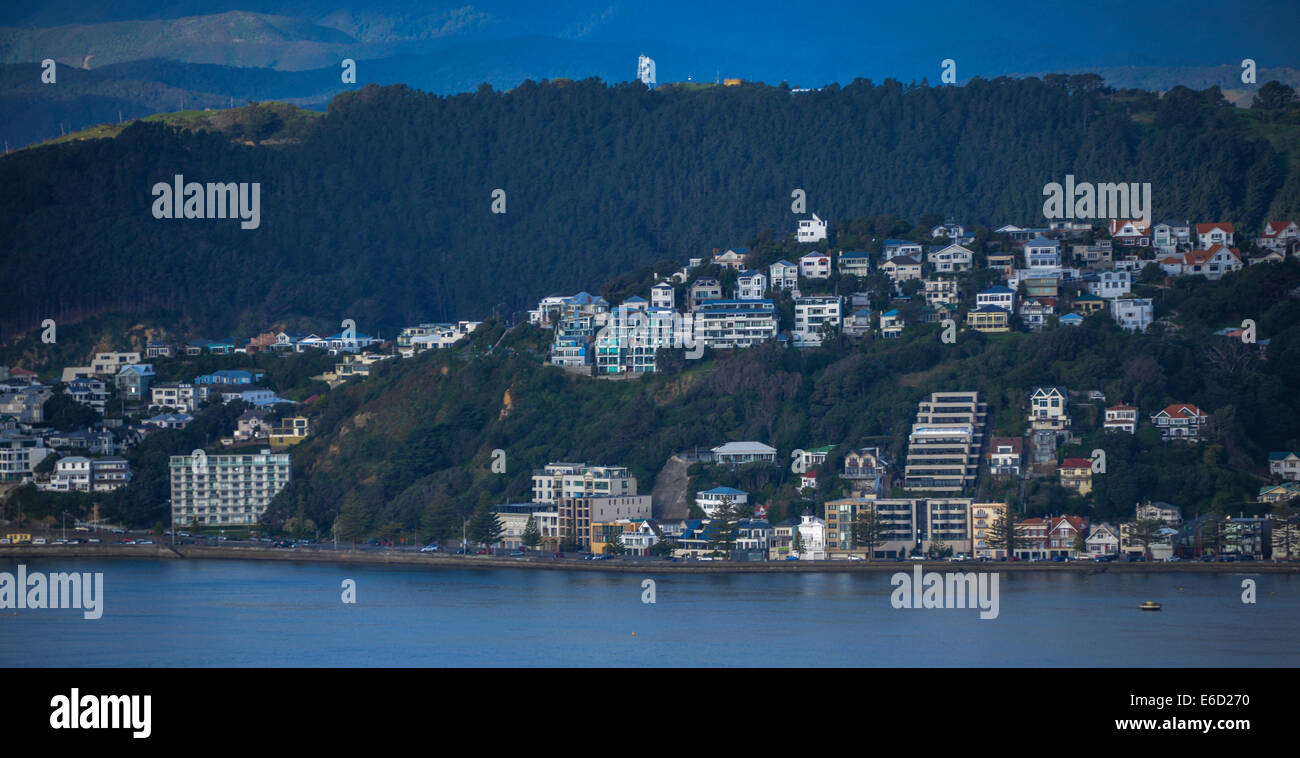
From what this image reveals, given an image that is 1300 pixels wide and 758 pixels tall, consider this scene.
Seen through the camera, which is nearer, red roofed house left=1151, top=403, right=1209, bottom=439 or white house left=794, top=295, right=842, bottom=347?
red roofed house left=1151, top=403, right=1209, bottom=439

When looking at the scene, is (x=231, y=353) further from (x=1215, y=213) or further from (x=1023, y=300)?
(x=1215, y=213)

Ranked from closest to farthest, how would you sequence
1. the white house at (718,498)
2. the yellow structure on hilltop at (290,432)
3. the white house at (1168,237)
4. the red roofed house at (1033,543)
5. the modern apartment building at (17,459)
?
1. the red roofed house at (1033,543)
2. the white house at (718,498)
3. the modern apartment building at (17,459)
4. the yellow structure on hilltop at (290,432)
5. the white house at (1168,237)

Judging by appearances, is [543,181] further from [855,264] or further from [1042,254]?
[1042,254]

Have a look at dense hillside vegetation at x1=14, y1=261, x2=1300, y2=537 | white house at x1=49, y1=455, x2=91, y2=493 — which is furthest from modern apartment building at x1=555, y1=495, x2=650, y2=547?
white house at x1=49, y1=455, x2=91, y2=493

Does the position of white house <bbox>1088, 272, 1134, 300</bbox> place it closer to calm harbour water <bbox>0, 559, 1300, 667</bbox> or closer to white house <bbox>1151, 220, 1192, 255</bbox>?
white house <bbox>1151, 220, 1192, 255</bbox>

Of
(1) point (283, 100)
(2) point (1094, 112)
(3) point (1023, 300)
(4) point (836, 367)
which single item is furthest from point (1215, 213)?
(1) point (283, 100)

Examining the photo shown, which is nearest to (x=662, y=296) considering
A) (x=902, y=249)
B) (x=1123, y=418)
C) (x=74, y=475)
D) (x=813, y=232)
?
(x=813, y=232)

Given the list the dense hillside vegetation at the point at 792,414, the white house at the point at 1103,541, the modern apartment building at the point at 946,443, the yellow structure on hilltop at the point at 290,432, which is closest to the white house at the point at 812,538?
the dense hillside vegetation at the point at 792,414

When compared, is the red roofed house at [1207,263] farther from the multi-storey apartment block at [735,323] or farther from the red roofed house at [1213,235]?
the multi-storey apartment block at [735,323]
